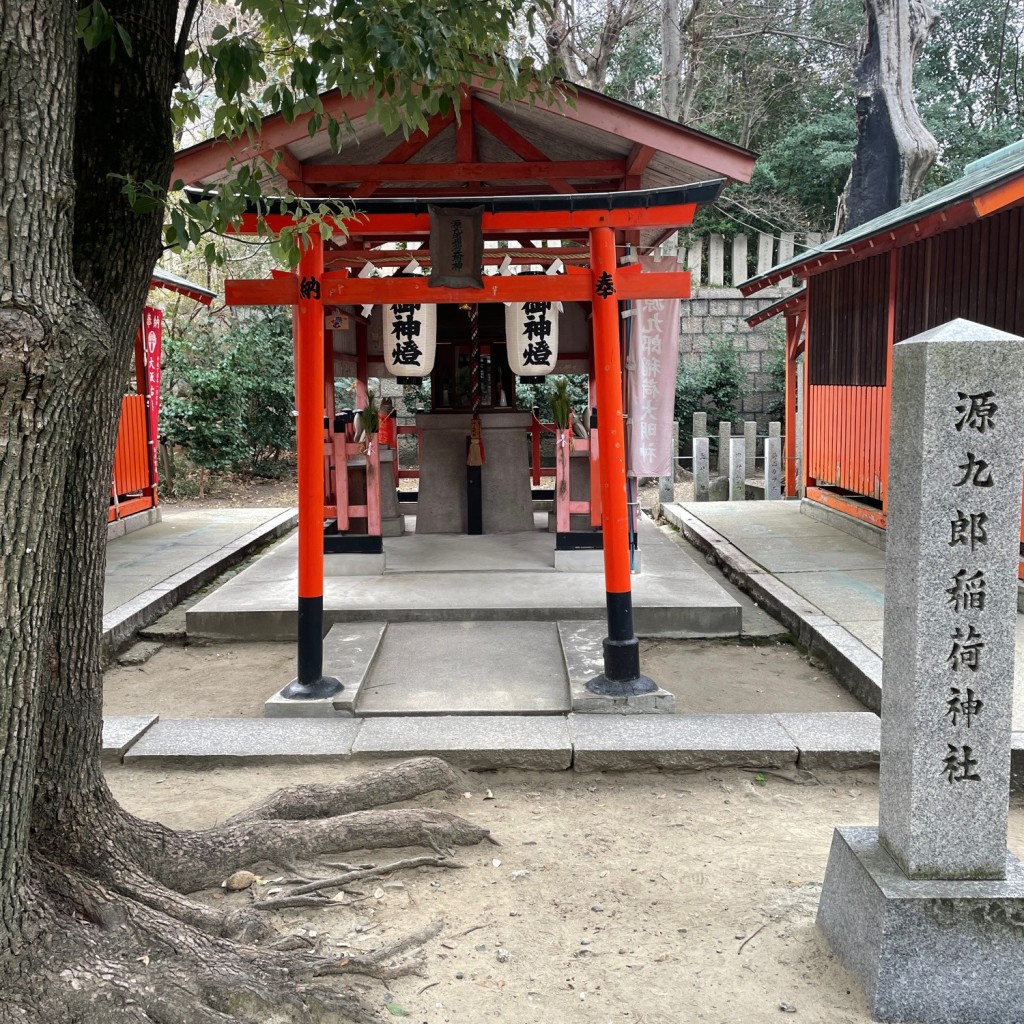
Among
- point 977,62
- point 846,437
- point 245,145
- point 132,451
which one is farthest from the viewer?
point 977,62

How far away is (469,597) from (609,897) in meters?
4.36

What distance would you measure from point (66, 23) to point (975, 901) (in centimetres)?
396

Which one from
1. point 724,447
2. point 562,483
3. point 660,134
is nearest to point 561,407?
→ point 562,483

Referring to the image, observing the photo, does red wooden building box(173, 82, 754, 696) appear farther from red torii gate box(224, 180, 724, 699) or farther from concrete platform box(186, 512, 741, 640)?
concrete platform box(186, 512, 741, 640)

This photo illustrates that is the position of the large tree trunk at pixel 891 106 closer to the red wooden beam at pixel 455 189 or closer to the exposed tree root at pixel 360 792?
the red wooden beam at pixel 455 189

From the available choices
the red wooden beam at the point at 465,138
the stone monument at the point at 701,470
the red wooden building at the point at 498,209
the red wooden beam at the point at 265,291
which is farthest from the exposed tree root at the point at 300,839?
the stone monument at the point at 701,470

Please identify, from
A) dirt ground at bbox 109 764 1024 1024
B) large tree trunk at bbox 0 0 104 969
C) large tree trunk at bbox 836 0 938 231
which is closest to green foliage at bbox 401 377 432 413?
large tree trunk at bbox 836 0 938 231

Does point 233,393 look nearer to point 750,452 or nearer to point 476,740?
point 750,452

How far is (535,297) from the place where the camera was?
616 cm

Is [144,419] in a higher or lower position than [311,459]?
higher

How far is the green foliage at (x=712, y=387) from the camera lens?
69.8 feet

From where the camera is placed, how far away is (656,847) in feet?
14.5

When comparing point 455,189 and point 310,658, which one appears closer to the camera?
point 310,658

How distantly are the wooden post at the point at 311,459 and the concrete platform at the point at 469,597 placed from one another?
179 cm
